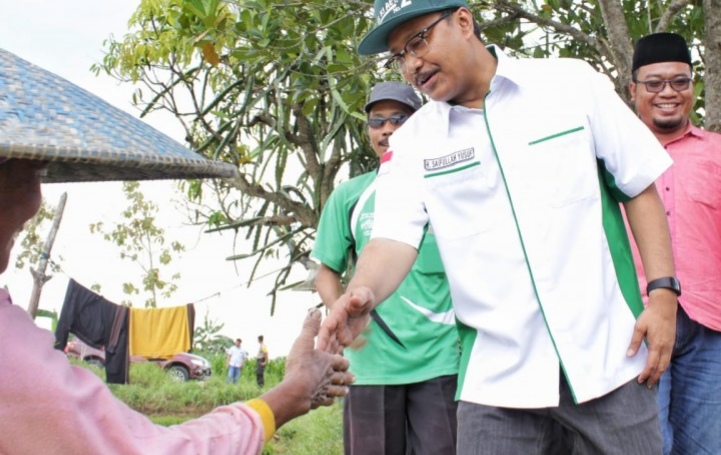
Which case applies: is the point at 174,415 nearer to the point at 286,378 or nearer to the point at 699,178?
the point at 699,178

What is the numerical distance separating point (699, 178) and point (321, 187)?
17.0 ft

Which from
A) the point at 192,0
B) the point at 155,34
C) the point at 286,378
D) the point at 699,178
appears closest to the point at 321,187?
the point at 155,34

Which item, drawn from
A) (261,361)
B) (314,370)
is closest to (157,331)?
(261,361)

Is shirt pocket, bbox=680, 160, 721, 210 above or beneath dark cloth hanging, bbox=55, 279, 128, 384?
above

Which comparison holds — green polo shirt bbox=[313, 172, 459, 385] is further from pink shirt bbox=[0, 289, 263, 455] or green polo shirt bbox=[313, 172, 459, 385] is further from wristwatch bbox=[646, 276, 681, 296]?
pink shirt bbox=[0, 289, 263, 455]

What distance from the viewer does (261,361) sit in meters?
25.4

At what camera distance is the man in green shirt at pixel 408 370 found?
14.1 feet

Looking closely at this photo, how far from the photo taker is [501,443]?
9.45ft

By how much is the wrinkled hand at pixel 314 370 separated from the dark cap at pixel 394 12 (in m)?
1.02

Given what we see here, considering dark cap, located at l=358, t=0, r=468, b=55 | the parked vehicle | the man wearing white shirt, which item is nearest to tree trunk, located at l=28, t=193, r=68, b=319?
dark cap, located at l=358, t=0, r=468, b=55

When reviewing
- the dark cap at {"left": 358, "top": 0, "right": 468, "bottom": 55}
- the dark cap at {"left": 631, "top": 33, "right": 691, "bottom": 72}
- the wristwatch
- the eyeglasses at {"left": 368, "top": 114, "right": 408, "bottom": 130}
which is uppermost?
the dark cap at {"left": 631, "top": 33, "right": 691, "bottom": 72}

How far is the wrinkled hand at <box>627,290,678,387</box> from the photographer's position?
9.29 feet

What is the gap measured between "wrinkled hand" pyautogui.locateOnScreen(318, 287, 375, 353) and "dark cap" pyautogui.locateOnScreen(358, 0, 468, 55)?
32.3 inches

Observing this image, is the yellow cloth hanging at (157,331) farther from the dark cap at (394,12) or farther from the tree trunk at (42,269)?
the dark cap at (394,12)
